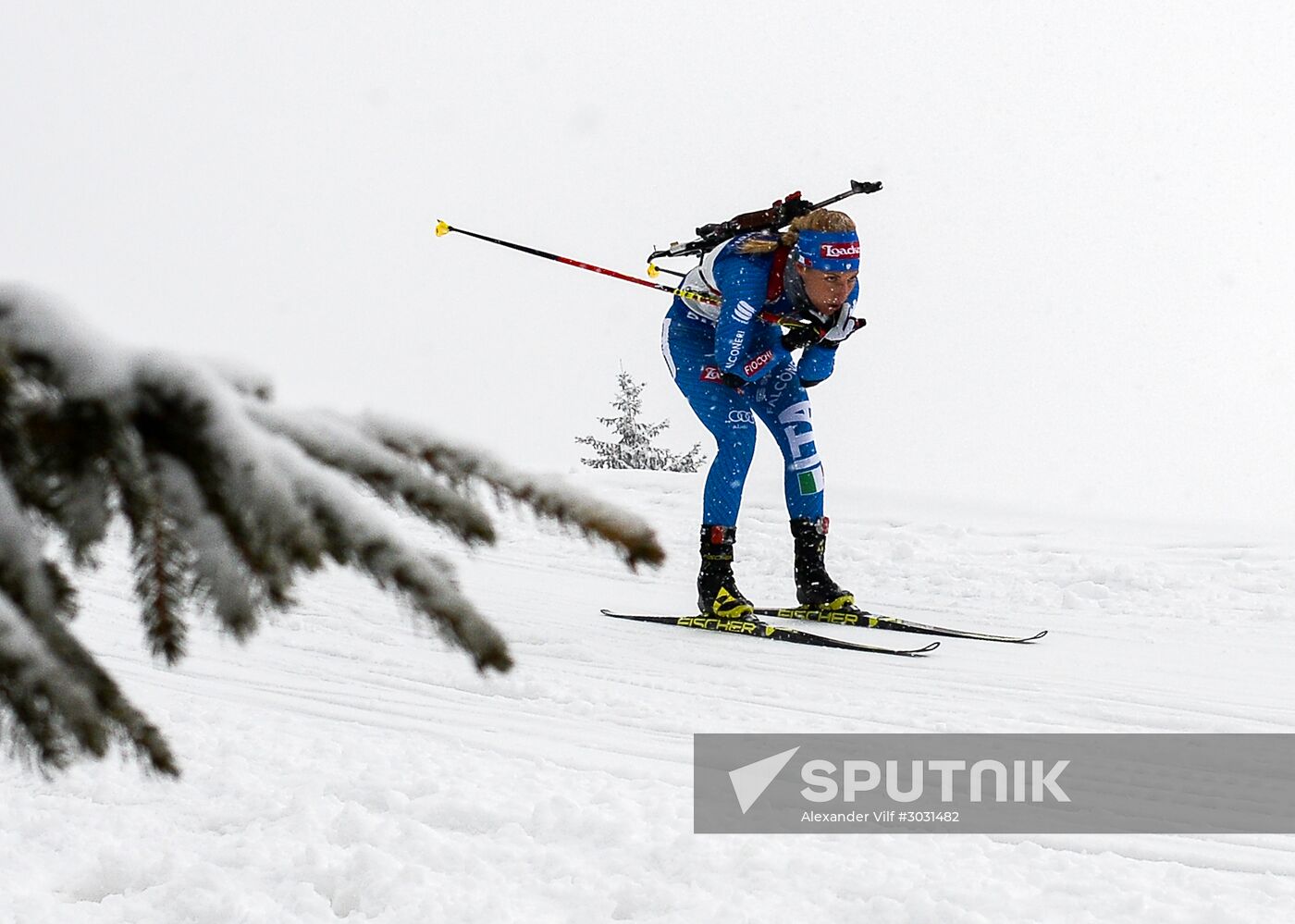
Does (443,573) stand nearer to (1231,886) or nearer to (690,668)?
(1231,886)

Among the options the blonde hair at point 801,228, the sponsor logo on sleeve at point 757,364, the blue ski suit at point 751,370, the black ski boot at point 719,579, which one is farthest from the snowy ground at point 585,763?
the blonde hair at point 801,228

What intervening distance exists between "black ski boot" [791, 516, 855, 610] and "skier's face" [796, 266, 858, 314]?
4.10ft

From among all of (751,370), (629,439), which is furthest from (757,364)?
(629,439)

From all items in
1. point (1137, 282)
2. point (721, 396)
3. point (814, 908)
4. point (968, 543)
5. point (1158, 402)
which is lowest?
point (814, 908)

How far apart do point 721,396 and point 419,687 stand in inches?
109

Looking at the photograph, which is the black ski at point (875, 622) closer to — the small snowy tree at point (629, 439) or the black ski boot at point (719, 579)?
the black ski boot at point (719, 579)

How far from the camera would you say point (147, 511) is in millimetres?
1026

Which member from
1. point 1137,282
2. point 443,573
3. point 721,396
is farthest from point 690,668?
point 1137,282

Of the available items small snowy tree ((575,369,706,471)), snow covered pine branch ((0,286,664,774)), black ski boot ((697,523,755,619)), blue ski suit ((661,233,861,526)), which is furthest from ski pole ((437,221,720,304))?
small snowy tree ((575,369,706,471))

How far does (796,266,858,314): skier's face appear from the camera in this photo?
21.2 feet

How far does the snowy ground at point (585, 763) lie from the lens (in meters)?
2.67

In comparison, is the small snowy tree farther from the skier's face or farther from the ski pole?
the skier's face

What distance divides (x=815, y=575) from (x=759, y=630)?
68 cm

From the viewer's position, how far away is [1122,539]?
30.3ft
